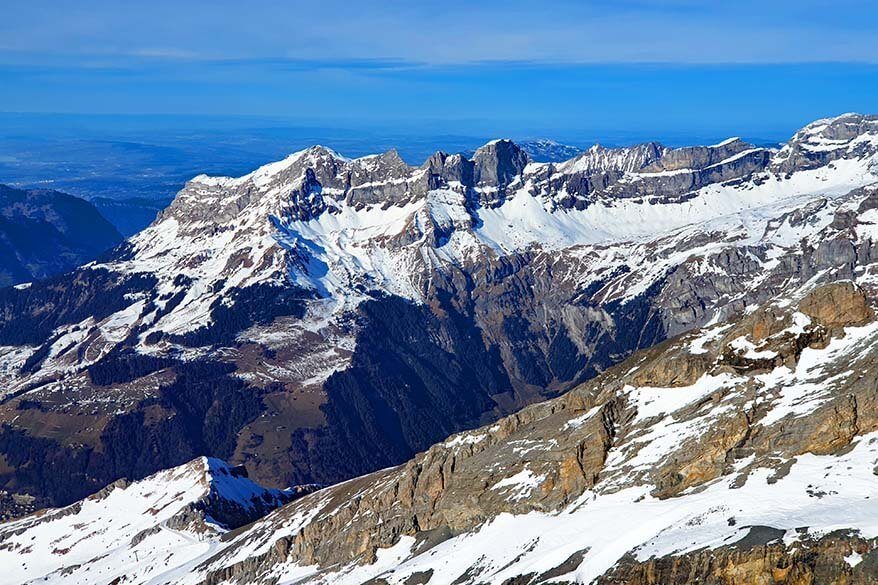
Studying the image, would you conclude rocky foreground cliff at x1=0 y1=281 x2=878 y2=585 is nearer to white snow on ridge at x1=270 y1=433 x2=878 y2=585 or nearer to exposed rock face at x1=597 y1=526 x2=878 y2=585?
exposed rock face at x1=597 y1=526 x2=878 y2=585

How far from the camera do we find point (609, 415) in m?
112

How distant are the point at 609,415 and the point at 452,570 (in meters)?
29.3

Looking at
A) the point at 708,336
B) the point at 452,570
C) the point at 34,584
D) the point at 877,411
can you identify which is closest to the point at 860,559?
the point at 877,411

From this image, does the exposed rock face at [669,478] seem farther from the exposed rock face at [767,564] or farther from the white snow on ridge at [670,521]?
the white snow on ridge at [670,521]

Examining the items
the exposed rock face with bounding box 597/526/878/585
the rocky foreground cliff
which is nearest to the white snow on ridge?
the rocky foreground cliff

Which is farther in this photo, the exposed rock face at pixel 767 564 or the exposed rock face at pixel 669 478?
the exposed rock face at pixel 669 478

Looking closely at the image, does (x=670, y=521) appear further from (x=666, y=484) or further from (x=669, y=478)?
(x=669, y=478)

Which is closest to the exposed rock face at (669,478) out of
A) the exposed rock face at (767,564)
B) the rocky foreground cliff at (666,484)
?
the exposed rock face at (767,564)

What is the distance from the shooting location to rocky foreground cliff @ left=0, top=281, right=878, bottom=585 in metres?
69.6

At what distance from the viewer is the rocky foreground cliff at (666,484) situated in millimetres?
69562

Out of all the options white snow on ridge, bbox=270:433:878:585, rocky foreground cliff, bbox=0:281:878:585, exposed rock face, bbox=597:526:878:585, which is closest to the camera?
exposed rock face, bbox=597:526:878:585

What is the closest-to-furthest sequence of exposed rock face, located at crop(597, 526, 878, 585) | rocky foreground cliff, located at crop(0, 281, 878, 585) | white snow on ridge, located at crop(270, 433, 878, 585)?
1. exposed rock face, located at crop(597, 526, 878, 585)
2. rocky foreground cliff, located at crop(0, 281, 878, 585)
3. white snow on ridge, located at crop(270, 433, 878, 585)

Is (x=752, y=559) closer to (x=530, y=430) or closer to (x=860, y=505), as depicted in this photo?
(x=860, y=505)

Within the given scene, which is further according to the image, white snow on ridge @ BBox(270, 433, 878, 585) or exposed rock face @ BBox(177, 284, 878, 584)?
white snow on ridge @ BBox(270, 433, 878, 585)
